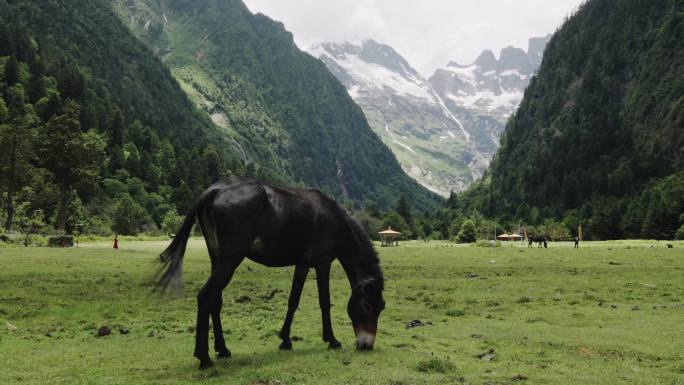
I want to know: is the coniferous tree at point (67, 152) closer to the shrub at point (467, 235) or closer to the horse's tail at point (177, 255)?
the horse's tail at point (177, 255)

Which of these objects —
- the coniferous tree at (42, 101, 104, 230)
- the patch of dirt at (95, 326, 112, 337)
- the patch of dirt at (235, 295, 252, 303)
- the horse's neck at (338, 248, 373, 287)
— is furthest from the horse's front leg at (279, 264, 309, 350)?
the coniferous tree at (42, 101, 104, 230)

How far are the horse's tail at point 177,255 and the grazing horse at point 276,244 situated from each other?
2 cm

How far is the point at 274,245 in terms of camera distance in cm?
1337

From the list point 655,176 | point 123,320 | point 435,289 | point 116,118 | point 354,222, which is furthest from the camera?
point 655,176

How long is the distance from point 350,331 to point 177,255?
775 centimetres

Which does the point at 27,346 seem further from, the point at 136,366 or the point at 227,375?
the point at 227,375

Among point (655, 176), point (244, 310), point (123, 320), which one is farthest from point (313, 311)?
point (655, 176)

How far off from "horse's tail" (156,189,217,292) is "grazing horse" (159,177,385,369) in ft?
0.08

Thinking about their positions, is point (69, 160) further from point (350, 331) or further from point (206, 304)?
point (206, 304)

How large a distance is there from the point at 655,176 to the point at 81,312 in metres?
215

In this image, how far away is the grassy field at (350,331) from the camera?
12.0 metres

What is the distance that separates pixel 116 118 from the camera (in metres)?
176

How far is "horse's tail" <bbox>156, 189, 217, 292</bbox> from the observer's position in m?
12.5

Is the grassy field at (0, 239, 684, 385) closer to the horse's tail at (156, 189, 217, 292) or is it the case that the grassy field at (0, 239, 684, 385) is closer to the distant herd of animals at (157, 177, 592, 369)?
the horse's tail at (156, 189, 217, 292)
